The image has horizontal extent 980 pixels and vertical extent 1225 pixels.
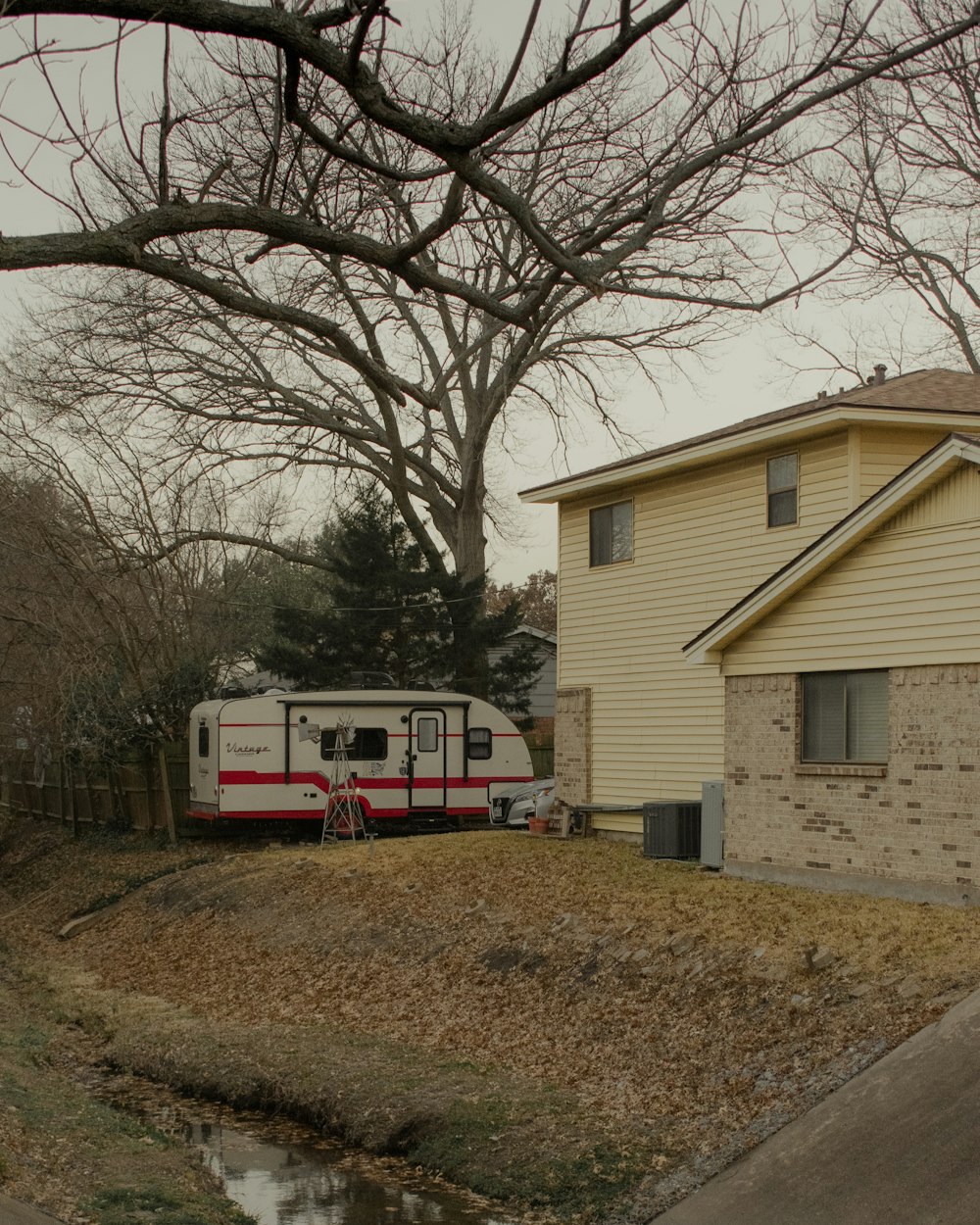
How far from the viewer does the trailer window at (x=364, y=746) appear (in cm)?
3005

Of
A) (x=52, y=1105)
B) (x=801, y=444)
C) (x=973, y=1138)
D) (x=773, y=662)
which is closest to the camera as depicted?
(x=973, y=1138)

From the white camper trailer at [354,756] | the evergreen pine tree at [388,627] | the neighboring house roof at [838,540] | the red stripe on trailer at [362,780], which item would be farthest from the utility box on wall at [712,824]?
the evergreen pine tree at [388,627]

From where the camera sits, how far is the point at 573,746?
2548cm

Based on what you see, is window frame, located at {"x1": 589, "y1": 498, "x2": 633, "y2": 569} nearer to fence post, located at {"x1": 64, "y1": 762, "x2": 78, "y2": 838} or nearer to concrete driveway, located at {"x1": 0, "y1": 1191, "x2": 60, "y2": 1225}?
fence post, located at {"x1": 64, "y1": 762, "x2": 78, "y2": 838}

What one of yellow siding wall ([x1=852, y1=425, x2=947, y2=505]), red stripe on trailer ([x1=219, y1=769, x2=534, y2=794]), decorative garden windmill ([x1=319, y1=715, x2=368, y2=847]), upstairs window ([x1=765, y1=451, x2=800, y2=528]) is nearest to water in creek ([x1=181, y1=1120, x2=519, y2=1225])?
yellow siding wall ([x1=852, y1=425, x2=947, y2=505])

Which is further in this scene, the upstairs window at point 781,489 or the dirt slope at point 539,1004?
the upstairs window at point 781,489

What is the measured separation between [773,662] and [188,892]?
36.8 feet

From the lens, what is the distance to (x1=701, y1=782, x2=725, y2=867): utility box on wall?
19.9 meters

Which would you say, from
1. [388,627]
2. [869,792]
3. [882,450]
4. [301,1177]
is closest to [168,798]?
[388,627]

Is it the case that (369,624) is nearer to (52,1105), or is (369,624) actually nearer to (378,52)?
Answer: (52,1105)

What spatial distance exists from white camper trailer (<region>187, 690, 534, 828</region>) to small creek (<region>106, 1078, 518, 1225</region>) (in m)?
14.9

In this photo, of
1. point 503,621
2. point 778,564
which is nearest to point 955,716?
point 778,564

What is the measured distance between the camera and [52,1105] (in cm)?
1245

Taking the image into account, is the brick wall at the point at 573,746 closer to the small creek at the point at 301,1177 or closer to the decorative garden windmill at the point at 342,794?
the decorative garden windmill at the point at 342,794
